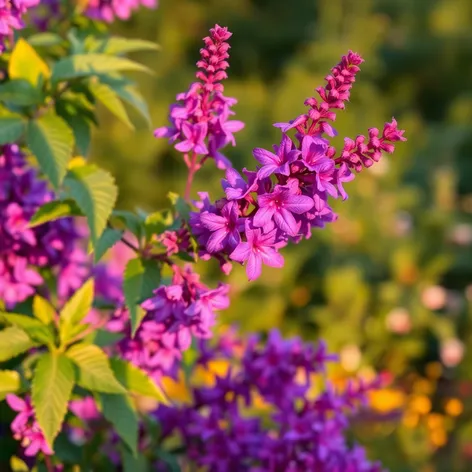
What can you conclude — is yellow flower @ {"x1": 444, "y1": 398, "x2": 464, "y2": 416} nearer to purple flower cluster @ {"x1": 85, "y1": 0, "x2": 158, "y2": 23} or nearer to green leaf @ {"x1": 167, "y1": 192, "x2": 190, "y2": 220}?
purple flower cluster @ {"x1": 85, "y1": 0, "x2": 158, "y2": 23}

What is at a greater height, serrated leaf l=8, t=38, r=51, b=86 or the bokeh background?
the bokeh background

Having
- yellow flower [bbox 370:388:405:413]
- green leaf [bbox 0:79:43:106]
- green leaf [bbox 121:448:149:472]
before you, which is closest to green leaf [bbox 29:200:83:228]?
green leaf [bbox 0:79:43:106]

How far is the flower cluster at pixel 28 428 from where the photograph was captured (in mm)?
1697

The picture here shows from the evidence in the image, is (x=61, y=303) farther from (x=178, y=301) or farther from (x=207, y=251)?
(x=207, y=251)

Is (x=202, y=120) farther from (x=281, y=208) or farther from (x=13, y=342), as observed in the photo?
(x=13, y=342)

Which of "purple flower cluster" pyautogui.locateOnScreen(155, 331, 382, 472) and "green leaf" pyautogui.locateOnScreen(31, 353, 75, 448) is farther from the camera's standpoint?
"purple flower cluster" pyautogui.locateOnScreen(155, 331, 382, 472)

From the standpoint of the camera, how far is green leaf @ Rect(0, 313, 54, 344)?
67.5 inches

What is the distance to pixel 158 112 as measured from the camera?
8.84 m

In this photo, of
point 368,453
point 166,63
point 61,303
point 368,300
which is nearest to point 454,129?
point 166,63

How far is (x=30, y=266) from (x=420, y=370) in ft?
13.4

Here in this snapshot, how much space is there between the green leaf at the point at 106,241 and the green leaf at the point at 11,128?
0.89 ft

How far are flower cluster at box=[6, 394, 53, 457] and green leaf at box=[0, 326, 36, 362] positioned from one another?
9cm

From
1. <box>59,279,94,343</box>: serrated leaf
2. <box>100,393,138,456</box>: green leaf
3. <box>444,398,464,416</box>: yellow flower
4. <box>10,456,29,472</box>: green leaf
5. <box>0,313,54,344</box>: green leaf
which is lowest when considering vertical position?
<box>10,456,29,472</box>: green leaf

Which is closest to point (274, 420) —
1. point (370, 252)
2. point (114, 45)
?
point (114, 45)
